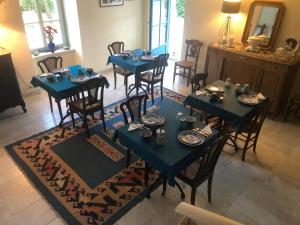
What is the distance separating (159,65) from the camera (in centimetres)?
504

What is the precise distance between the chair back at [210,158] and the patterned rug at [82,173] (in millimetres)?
716

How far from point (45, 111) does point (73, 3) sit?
257 cm

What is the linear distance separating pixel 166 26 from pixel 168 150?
5.78 meters

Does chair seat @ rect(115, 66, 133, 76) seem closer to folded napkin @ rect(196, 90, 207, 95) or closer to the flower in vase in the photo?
the flower in vase

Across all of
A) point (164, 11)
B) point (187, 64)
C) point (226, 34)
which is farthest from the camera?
point (164, 11)


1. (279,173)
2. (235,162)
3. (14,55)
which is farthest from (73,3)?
(279,173)

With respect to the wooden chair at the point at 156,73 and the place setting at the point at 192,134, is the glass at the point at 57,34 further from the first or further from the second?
the place setting at the point at 192,134

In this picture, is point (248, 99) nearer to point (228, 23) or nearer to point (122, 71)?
point (228, 23)

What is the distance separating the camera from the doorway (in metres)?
7.08

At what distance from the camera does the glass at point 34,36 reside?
5.52 metres

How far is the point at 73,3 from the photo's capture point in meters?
5.61

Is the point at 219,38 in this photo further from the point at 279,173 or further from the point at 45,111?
the point at 45,111

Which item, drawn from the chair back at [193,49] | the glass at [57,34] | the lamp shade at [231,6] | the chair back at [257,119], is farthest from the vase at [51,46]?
the chair back at [257,119]

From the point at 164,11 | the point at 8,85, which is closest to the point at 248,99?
the point at 8,85
